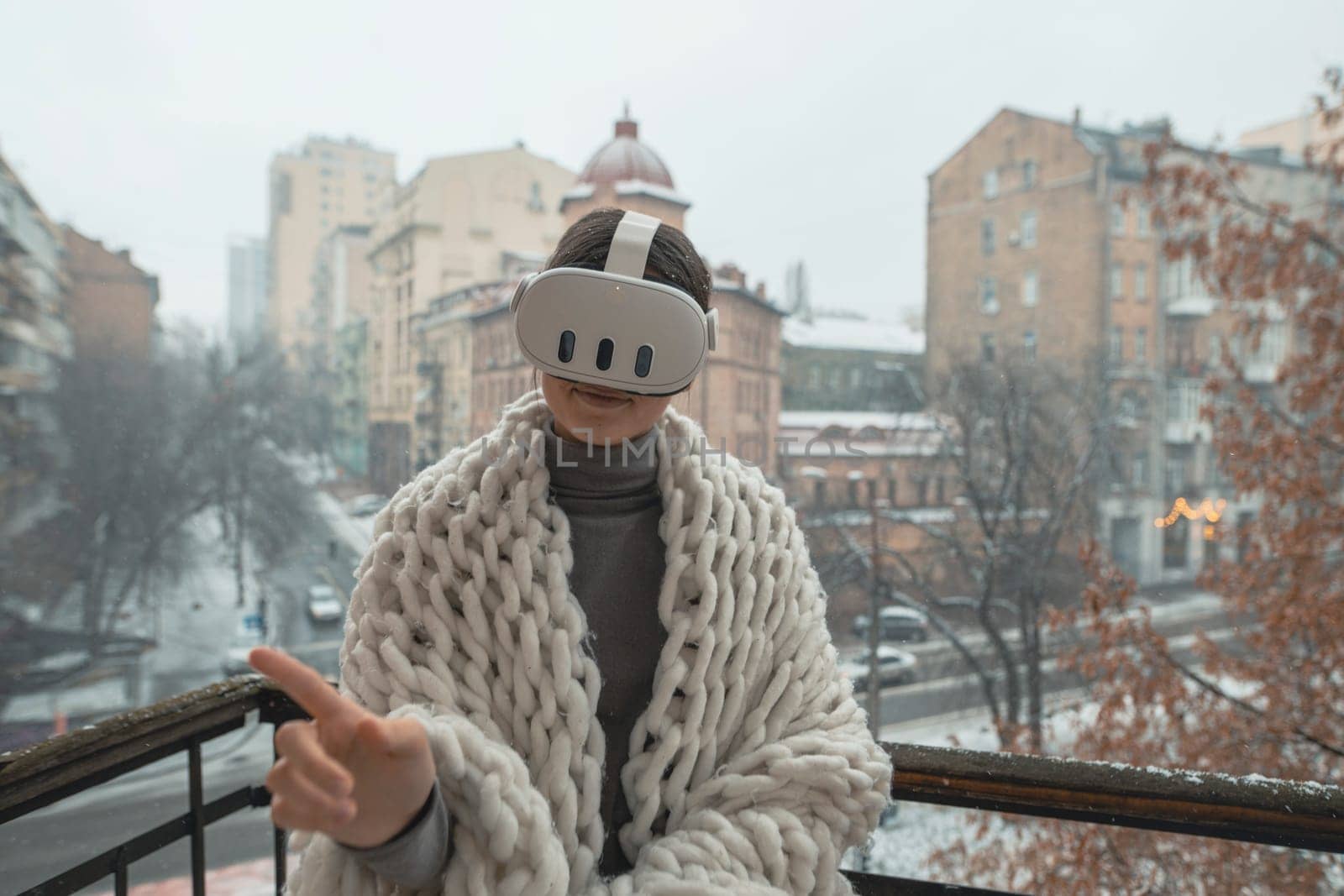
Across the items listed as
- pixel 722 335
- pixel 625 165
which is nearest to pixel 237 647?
pixel 625 165

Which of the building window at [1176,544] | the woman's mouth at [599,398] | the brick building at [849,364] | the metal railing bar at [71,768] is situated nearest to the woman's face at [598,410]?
the woman's mouth at [599,398]

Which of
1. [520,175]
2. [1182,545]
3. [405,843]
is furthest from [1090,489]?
[405,843]

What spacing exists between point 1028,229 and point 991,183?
1.46 feet


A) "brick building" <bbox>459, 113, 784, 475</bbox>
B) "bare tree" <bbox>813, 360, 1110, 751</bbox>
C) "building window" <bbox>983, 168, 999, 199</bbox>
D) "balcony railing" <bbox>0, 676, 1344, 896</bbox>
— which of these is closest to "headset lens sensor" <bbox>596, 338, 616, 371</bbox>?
"balcony railing" <bbox>0, 676, 1344, 896</bbox>

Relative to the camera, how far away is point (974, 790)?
30.2 inches

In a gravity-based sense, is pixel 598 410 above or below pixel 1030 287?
below

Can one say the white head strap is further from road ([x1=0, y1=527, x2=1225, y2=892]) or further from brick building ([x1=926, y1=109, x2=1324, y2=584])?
brick building ([x1=926, y1=109, x2=1324, y2=584])

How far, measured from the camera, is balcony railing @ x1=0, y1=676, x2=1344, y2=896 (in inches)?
27.8

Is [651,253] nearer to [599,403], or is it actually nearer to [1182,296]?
[599,403]

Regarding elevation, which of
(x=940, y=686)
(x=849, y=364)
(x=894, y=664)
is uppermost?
(x=849, y=364)

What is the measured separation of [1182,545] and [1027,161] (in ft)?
8.21

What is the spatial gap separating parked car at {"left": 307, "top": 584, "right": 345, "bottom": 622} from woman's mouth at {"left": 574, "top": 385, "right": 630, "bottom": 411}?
4342 mm

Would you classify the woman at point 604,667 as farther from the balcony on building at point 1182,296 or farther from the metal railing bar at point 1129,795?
the balcony on building at point 1182,296

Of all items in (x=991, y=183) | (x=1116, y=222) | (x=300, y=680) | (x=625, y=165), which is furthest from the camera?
(x=991, y=183)
